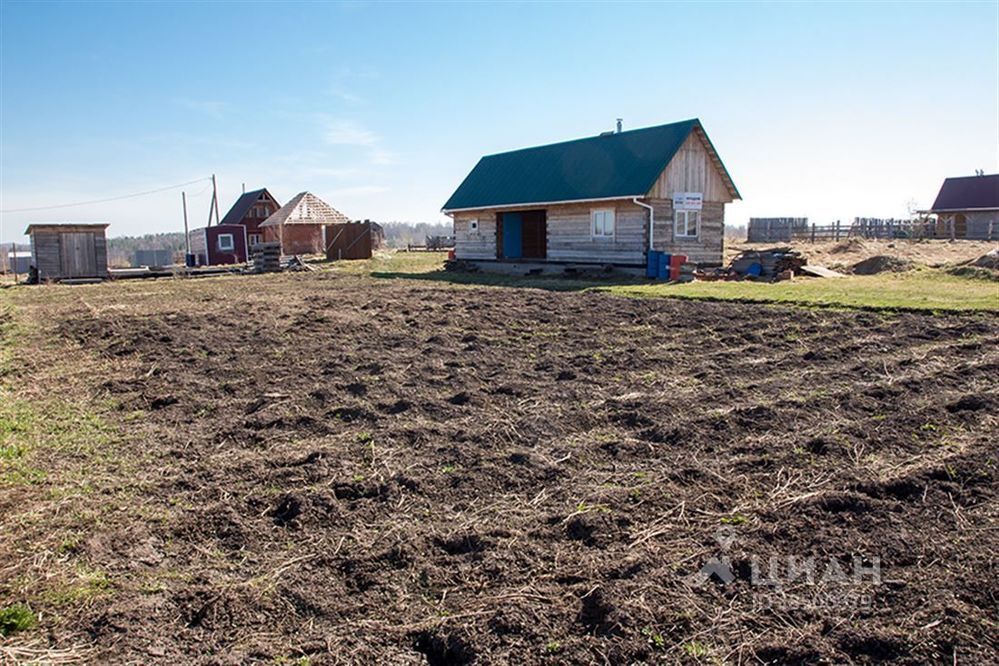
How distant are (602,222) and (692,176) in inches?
139

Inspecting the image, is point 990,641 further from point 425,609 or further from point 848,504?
point 425,609

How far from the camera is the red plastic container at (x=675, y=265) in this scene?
22.6m

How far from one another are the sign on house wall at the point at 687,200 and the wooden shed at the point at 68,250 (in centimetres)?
2359

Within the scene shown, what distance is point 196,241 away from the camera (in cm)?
5316

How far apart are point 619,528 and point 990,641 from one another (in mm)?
1900

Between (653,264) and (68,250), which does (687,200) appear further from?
(68,250)

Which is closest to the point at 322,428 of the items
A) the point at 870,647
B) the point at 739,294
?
the point at 870,647

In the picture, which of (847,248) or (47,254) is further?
(847,248)

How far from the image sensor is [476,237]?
32406mm

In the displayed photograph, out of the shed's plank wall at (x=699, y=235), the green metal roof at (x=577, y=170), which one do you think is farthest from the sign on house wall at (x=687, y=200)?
the green metal roof at (x=577, y=170)

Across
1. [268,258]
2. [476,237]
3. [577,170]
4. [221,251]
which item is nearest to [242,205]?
[221,251]

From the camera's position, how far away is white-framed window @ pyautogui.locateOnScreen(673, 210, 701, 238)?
25.2 meters

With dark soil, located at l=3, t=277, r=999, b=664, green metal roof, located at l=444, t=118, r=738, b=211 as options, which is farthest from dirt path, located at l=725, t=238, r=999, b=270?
dark soil, located at l=3, t=277, r=999, b=664

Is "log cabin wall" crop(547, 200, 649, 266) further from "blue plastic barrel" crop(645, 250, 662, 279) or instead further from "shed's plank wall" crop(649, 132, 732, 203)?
"shed's plank wall" crop(649, 132, 732, 203)
